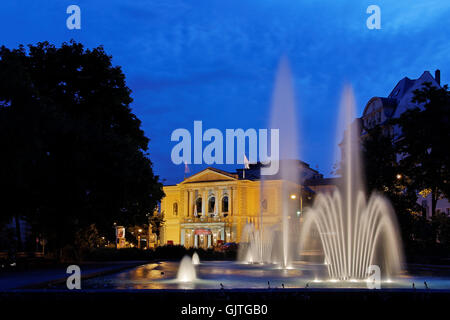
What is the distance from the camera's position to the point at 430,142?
3672 centimetres

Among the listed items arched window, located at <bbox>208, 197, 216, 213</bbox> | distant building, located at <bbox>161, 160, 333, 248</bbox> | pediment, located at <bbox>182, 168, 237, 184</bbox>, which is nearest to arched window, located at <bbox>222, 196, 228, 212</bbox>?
distant building, located at <bbox>161, 160, 333, 248</bbox>

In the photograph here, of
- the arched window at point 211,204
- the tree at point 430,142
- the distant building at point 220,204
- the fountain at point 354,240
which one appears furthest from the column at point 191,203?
the fountain at point 354,240

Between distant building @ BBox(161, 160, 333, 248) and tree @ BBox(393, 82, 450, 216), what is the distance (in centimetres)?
4314

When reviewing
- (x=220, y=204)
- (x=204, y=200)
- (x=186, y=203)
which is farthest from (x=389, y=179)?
(x=186, y=203)

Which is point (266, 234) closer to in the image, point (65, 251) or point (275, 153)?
point (275, 153)

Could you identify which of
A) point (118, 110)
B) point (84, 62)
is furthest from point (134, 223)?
point (84, 62)

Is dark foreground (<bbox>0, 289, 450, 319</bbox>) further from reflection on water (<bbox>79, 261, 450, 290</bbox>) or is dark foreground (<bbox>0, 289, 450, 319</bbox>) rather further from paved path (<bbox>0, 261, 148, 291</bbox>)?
reflection on water (<bbox>79, 261, 450, 290</bbox>)

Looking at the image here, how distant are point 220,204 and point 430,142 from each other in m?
52.4

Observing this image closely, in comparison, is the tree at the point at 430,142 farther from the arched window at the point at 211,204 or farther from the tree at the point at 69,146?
the arched window at the point at 211,204

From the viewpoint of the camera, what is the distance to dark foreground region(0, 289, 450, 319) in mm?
9898
